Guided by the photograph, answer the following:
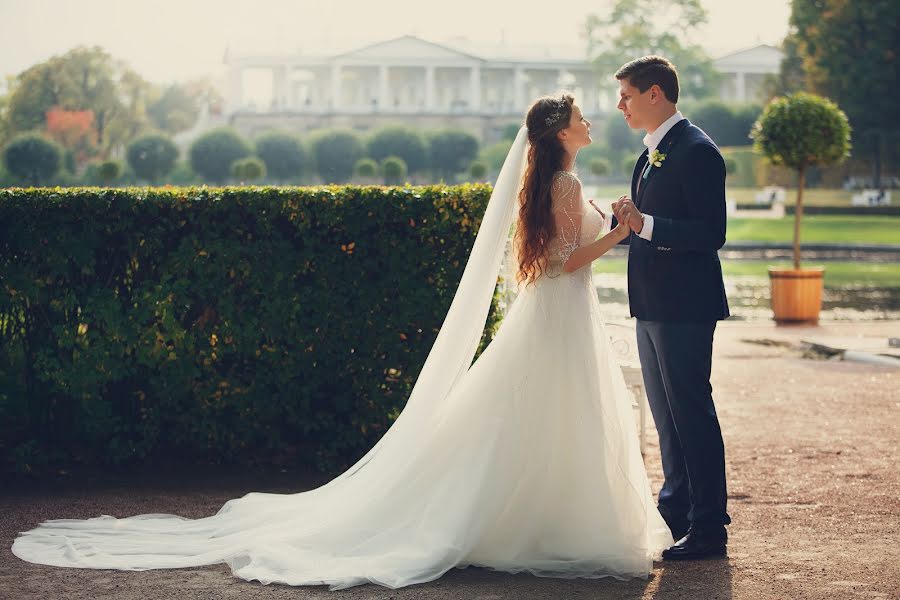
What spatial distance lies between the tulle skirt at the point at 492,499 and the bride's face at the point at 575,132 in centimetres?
56

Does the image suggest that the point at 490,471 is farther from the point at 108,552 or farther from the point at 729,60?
the point at 729,60

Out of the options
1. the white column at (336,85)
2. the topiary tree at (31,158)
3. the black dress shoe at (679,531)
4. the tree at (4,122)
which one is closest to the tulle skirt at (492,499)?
the black dress shoe at (679,531)

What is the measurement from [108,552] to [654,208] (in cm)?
270

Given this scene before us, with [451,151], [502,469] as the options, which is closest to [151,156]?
[451,151]

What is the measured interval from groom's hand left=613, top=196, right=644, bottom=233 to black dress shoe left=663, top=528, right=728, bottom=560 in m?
1.28

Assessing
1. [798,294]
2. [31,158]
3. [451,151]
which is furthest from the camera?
[451,151]

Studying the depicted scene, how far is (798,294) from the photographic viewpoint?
1464cm

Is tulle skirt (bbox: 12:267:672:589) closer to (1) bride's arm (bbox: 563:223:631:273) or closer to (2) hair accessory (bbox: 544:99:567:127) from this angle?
(1) bride's arm (bbox: 563:223:631:273)

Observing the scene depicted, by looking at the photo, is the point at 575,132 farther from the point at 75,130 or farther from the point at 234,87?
the point at 234,87

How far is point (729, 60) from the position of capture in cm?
9075

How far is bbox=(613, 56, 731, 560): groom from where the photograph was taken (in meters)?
4.59

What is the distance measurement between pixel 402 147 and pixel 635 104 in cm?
5749

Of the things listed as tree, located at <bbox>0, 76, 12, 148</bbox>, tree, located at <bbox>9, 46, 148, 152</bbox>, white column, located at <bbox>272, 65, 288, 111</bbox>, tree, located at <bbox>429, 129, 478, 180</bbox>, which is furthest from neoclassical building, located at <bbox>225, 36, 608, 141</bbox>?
tree, located at <bbox>429, 129, 478, 180</bbox>

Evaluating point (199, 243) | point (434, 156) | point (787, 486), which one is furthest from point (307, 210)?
point (434, 156)
